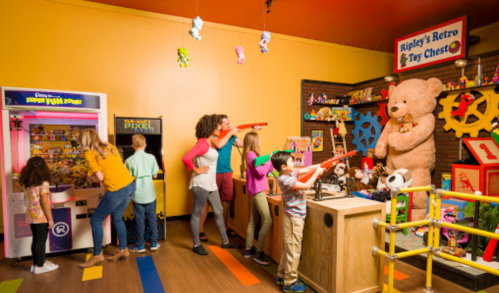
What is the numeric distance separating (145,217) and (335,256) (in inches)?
89.9

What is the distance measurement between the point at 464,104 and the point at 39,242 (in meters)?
5.04

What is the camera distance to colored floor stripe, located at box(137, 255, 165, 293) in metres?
2.42

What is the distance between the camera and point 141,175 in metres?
3.09

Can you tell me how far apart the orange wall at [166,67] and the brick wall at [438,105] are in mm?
229

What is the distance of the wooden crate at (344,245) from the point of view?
6.83ft

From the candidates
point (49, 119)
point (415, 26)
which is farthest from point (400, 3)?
point (49, 119)

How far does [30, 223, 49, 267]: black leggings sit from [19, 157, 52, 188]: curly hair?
1.34ft

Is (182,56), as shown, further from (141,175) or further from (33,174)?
(33,174)

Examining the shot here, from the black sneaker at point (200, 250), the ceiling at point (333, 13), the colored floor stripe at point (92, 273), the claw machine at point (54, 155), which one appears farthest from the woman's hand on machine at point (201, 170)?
the ceiling at point (333, 13)

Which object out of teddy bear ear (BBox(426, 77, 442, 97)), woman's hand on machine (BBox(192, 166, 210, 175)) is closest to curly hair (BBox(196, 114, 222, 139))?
woman's hand on machine (BBox(192, 166, 210, 175))

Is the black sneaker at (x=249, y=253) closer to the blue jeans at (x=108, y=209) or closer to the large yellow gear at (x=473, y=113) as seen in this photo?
the blue jeans at (x=108, y=209)

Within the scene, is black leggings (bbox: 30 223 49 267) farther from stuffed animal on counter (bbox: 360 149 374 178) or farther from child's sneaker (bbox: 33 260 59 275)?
stuffed animal on counter (bbox: 360 149 374 178)

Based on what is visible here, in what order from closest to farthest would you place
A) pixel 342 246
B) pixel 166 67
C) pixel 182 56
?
pixel 342 246, pixel 182 56, pixel 166 67

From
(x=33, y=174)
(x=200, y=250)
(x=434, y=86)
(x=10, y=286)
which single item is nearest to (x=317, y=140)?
(x=434, y=86)
